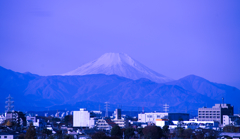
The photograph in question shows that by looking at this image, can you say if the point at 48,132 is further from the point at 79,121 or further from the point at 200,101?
the point at 200,101

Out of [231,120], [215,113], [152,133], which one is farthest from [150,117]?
[152,133]

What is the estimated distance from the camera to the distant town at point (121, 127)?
37.8 metres

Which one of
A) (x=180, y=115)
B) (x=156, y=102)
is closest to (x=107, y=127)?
(x=180, y=115)

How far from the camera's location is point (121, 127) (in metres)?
54.8

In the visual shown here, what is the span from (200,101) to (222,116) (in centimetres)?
13240

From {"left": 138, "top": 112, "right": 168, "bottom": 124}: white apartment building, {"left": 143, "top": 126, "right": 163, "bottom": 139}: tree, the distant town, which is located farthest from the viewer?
{"left": 138, "top": 112, "right": 168, "bottom": 124}: white apartment building

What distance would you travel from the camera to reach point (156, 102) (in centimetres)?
19950

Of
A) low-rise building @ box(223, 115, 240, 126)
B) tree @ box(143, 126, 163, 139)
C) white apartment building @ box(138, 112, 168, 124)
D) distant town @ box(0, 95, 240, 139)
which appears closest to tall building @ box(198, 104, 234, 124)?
distant town @ box(0, 95, 240, 139)

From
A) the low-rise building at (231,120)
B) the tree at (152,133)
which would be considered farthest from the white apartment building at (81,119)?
the tree at (152,133)

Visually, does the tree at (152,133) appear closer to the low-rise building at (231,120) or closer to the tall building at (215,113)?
the low-rise building at (231,120)

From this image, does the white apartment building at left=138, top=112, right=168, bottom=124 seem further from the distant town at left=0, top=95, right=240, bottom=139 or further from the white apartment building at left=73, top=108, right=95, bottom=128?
the white apartment building at left=73, top=108, right=95, bottom=128

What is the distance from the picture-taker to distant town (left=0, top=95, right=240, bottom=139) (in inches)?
1487

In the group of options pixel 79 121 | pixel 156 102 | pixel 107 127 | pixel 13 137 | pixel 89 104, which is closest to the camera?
pixel 13 137

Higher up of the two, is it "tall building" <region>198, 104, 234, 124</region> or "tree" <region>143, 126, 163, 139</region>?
"tall building" <region>198, 104, 234, 124</region>
